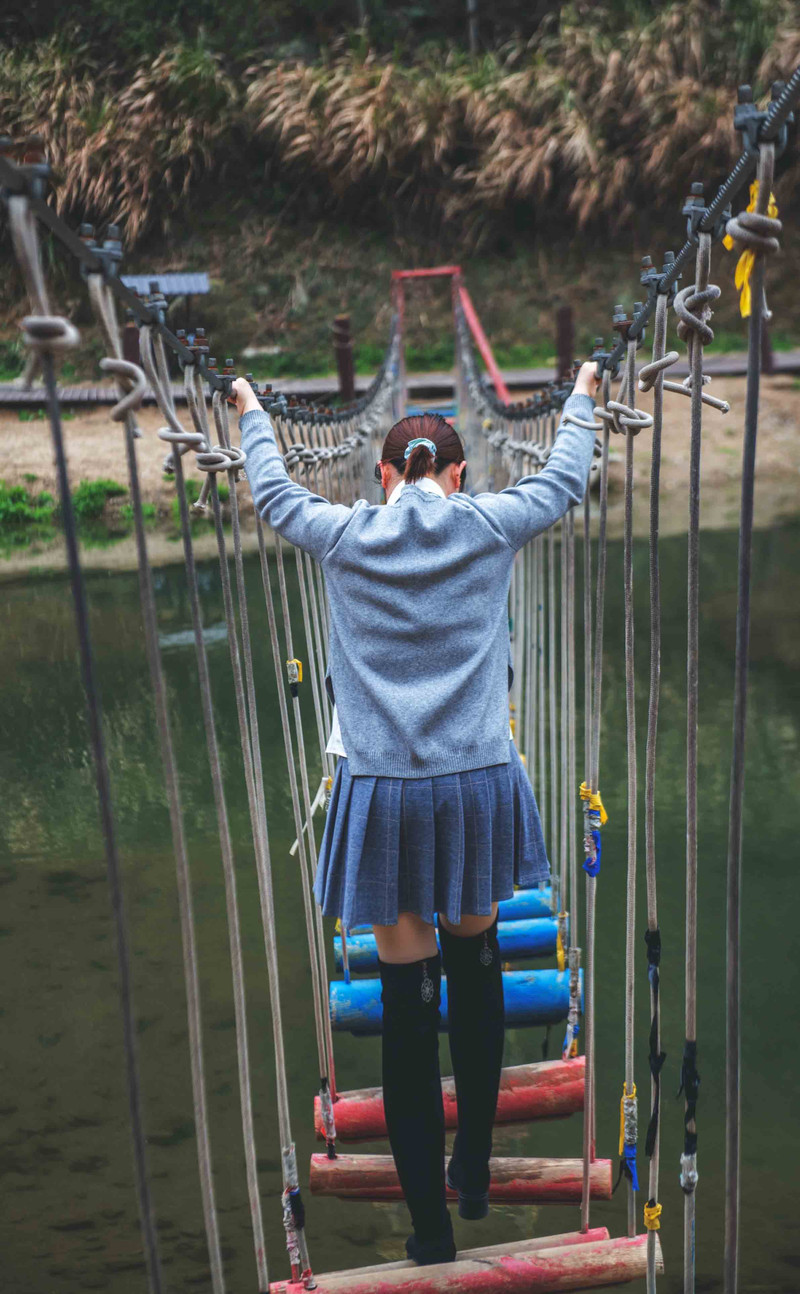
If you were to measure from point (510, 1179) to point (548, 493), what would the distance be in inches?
34.5

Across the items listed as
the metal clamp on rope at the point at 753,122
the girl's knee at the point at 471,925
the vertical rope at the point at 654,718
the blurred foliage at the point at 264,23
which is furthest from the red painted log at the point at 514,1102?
the blurred foliage at the point at 264,23

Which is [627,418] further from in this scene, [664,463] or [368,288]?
[368,288]

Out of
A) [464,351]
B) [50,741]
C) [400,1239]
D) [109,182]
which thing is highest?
[109,182]

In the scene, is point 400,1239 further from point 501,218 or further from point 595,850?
point 501,218

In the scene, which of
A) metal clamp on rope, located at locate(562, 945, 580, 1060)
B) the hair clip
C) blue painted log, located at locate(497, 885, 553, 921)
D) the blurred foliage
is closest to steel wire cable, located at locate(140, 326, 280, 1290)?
the hair clip

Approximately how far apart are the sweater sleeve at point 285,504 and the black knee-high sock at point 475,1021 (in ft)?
1.50

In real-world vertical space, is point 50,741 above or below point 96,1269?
above

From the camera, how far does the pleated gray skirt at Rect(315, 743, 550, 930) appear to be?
1.14 metres

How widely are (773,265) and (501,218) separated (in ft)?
7.94

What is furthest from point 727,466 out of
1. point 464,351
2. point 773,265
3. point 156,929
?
point 156,929

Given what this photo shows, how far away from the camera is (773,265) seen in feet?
31.9

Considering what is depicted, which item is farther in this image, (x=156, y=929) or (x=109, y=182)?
(x=109, y=182)

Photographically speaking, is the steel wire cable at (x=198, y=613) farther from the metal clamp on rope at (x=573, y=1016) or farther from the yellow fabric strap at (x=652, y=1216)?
the metal clamp on rope at (x=573, y=1016)

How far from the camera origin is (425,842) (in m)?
1.14
